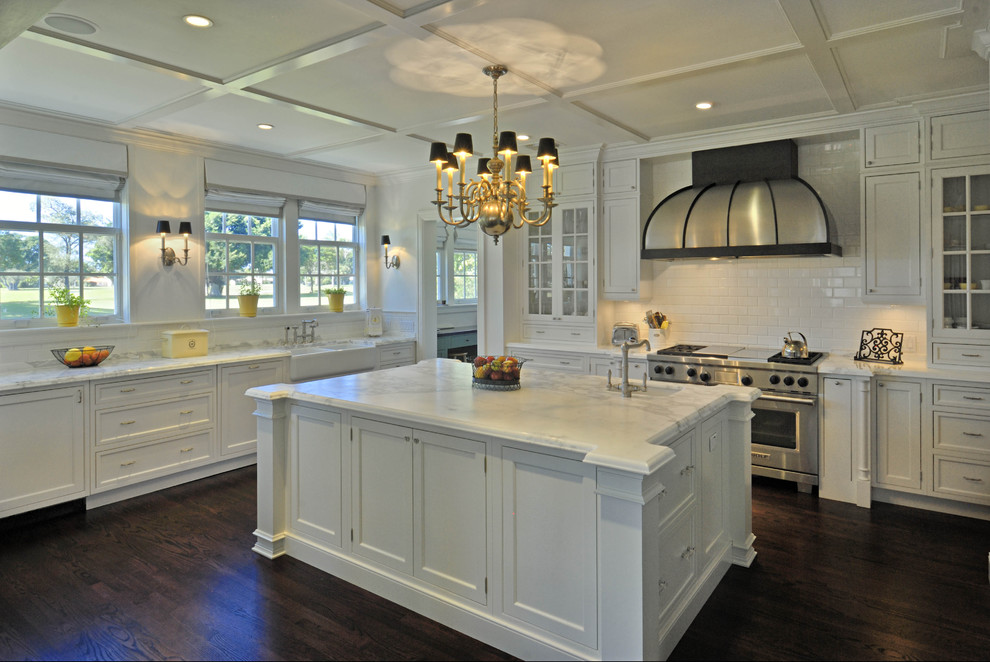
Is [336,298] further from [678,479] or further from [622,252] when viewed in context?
[678,479]

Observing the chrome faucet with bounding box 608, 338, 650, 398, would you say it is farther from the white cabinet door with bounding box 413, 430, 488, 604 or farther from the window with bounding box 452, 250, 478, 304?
the window with bounding box 452, 250, 478, 304

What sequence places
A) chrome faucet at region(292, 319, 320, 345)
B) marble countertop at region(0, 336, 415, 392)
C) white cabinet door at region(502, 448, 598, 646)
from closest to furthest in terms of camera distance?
white cabinet door at region(502, 448, 598, 646) → marble countertop at region(0, 336, 415, 392) → chrome faucet at region(292, 319, 320, 345)

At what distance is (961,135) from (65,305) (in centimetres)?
651

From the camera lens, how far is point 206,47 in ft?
10.7

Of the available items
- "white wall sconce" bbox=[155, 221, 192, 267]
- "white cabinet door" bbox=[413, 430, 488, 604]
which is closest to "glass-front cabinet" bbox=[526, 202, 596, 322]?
"white wall sconce" bbox=[155, 221, 192, 267]

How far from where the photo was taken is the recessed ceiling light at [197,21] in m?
2.90

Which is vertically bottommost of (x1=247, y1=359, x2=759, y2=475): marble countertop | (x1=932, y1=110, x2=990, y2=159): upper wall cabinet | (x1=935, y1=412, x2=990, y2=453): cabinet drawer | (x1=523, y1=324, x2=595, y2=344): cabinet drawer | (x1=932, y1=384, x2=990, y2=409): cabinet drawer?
(x1=935, y1=412, x2=990, y2=453): cabinet drawer

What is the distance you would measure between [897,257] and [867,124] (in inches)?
38.9

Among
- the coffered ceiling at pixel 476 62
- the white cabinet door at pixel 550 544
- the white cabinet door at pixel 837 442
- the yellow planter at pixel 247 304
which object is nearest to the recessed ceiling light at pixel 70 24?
the coffered ceiling at pixel 476 62

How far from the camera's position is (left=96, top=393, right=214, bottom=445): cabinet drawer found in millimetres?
4289

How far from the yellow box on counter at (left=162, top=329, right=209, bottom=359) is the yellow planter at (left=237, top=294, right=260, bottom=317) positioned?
758mm

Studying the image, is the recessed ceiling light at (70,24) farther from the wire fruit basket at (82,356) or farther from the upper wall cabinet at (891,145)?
the upper wall cabinet at (891,145)

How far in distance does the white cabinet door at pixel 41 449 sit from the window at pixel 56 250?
3.28 feet

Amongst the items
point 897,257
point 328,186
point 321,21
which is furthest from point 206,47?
point 897,257
